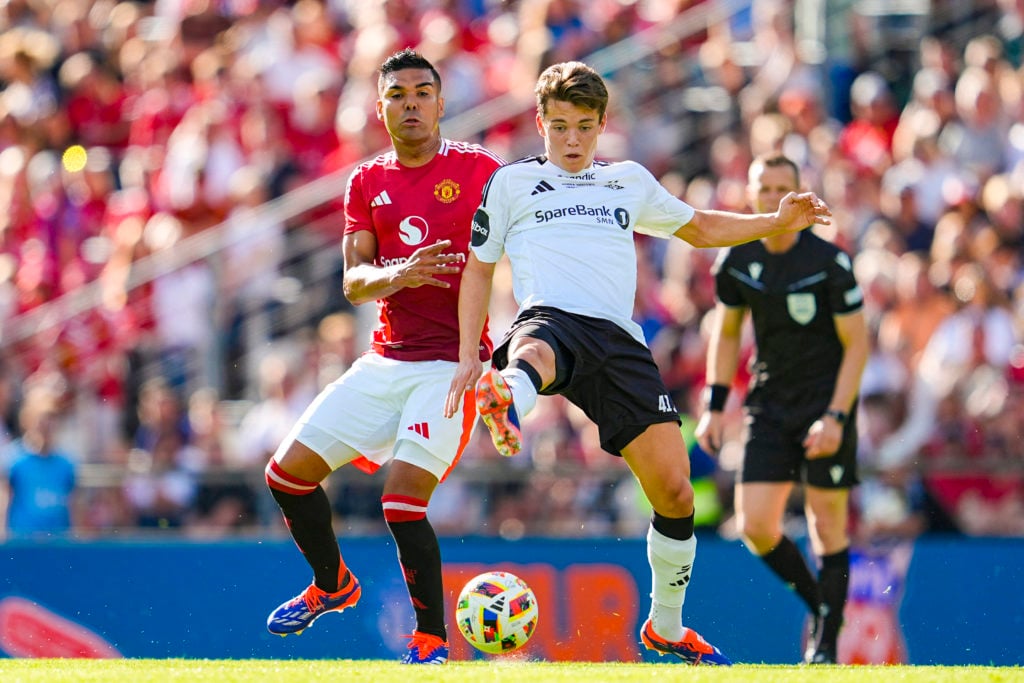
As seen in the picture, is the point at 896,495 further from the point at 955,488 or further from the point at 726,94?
the point at 726,94

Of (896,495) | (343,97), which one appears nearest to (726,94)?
(343,97)

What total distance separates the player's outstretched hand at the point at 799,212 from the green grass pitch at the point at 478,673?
2079mm

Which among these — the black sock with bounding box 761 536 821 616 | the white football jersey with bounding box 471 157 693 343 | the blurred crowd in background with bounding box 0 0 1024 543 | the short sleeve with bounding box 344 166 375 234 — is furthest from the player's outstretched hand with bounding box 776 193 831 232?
the blurred crowd in background with bounding box 0 0 1024 543

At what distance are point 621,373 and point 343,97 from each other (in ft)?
30.4

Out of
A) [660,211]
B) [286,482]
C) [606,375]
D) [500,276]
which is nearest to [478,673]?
[606,375]

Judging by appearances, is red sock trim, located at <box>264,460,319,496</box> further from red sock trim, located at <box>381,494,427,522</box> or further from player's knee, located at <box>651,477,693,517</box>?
player's knee, located at <box>651,477,693,517</box>

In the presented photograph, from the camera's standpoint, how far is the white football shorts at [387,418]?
8.20 m

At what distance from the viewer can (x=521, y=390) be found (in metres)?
7.21

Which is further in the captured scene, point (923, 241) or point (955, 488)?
point (923, 241)

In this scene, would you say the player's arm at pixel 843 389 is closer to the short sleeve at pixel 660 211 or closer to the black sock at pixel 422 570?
the short sleeve at pixel 660 211

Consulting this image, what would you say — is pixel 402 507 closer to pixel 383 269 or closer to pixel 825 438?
pixel 383 269

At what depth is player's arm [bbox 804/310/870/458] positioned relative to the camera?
9.51m

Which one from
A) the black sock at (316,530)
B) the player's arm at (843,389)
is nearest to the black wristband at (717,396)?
the player's arm at (843,389)

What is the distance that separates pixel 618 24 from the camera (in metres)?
16.0
